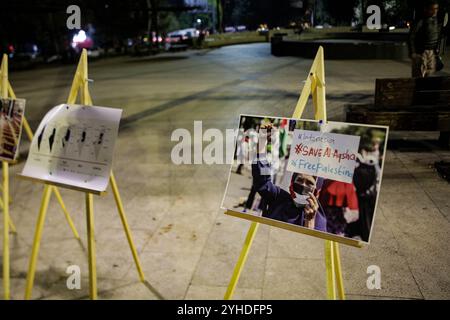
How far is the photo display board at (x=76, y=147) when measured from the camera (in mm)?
3178

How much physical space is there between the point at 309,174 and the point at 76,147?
1941 millimetres

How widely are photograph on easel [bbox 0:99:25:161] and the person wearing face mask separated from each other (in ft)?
8.40

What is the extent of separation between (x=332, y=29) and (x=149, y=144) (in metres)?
29.7

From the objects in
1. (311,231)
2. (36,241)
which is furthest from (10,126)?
(311,231)

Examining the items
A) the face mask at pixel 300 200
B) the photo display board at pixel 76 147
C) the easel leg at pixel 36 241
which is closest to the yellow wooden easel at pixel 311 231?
the face mask at pixel 300 200

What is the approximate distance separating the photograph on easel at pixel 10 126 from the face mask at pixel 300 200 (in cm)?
283

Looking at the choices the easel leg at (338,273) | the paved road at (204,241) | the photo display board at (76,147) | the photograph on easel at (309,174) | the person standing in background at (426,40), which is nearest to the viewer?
the photograph on easel at (309,174)

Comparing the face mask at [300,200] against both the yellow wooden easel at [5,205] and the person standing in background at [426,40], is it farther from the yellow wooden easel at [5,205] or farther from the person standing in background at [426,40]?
the person standing in background at [426,40]

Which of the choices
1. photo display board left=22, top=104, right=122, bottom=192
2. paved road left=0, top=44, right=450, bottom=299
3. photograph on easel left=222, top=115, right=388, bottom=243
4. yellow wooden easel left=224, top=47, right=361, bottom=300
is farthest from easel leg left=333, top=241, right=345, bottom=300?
photo display board left=22, top=104, right=122, bottom=192

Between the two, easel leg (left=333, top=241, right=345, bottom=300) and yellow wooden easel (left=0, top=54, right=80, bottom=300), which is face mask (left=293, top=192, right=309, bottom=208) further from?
yellow wooden easel (left=0, top=54, right=80, bottom=300)

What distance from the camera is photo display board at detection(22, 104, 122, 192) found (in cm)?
318

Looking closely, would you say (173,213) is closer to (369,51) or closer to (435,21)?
(435,21)

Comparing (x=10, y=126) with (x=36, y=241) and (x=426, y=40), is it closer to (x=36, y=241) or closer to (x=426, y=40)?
(x=36, y=241)

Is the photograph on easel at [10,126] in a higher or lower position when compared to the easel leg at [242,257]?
higher
